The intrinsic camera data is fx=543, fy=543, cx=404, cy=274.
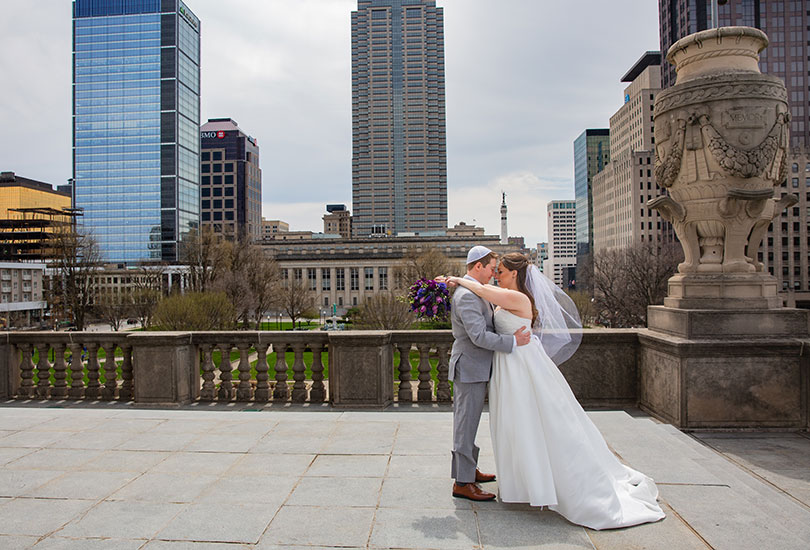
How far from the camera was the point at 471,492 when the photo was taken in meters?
4.20

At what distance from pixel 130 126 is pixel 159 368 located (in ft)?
429

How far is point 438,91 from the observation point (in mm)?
153000

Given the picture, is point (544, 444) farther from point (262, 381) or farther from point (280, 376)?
point (262, 381)

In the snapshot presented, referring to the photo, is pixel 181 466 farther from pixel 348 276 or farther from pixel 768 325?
pixel 348 276

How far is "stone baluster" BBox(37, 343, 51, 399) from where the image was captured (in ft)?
28.6

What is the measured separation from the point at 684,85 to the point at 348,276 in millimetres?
108844

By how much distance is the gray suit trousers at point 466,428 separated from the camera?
13.7ft

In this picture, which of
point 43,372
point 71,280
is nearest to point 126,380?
point 43,372

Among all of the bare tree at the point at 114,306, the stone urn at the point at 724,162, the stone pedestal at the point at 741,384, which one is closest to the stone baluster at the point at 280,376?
the stone pedestal at the point at 741,384

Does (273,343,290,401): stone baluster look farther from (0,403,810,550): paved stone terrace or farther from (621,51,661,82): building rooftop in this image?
(621,51,661,82): building rooftop

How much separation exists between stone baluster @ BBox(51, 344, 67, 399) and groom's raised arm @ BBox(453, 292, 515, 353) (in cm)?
753

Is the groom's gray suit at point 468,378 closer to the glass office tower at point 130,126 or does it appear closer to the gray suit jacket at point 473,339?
the gray suit jacket at point 473,339

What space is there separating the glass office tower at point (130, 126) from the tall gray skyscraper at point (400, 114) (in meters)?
51.3

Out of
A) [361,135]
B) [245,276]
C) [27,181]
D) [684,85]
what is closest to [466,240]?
[361,135]
